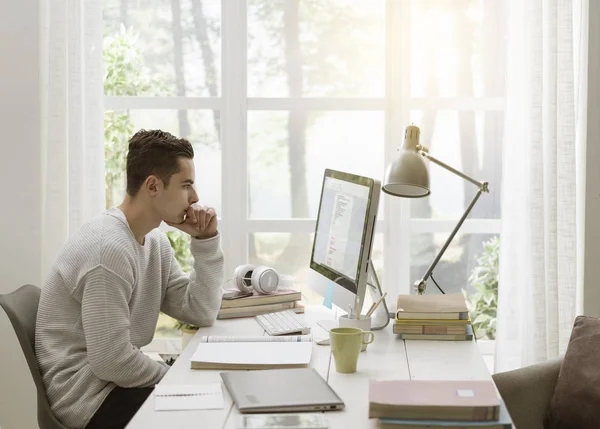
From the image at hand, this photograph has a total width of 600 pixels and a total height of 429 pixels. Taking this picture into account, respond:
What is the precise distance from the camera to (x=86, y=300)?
1986mm

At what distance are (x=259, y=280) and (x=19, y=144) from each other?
1266 mm

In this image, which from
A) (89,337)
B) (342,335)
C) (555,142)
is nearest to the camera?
(342,335)

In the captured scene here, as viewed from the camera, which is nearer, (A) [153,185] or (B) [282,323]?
(A) [153,185]

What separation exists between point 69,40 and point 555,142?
192cm

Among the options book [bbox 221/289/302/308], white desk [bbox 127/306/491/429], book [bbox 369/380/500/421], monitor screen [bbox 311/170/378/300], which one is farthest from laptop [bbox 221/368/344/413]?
book [bbox 221/289/302/308]

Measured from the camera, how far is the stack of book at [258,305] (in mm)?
2502

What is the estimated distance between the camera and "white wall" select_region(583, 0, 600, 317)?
3086 mm

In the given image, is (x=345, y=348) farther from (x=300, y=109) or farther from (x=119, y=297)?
(x=300, y=109)

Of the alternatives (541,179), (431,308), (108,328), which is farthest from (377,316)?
(541,179)

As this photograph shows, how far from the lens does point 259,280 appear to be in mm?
2562

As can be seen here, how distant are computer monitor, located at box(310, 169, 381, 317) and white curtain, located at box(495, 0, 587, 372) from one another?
1.01m

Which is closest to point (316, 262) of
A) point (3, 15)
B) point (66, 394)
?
point (66, 394)

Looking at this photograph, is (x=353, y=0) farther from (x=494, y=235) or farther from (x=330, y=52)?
(x=494, y=235)

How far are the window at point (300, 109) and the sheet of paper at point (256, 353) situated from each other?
1388 millimetres
